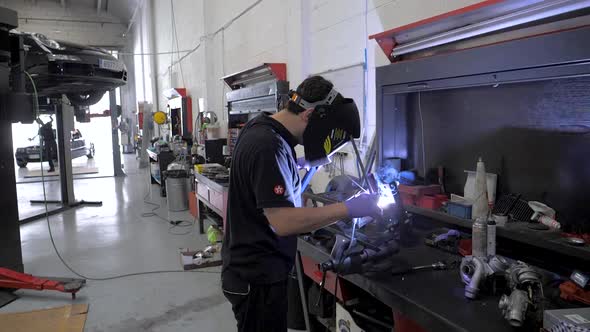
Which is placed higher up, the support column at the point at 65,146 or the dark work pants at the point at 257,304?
the support column at the point at 65,146

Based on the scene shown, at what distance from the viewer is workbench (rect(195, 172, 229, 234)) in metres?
3.91

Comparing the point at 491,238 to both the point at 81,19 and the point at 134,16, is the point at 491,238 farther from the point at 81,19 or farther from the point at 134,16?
the point at 81,19

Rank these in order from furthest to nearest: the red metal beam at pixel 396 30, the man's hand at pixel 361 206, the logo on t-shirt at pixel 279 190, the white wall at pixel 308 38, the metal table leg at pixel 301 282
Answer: the white wall at pixel 308 38 < the metal table leg at pixel 301 282 < the red metal beam at pixel 396 30 < the man's hand at pixel 361 206 < the logo on t-shirt at pixel 279 190

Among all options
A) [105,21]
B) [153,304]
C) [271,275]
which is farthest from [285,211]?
[105,21]

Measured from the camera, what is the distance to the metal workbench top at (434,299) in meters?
1.19

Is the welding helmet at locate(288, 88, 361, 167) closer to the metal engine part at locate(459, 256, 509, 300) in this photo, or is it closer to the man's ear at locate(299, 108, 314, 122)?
the man's ear at locate(299, 108, 314, 122)

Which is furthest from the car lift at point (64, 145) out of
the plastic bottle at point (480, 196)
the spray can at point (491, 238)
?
the spray can at point (491, 238)

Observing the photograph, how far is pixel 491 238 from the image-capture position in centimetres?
157

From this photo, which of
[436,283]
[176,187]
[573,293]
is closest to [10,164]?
[176,187]

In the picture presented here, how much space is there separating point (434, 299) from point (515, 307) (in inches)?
9.6

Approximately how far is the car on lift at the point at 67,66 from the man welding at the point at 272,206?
2.97 meters

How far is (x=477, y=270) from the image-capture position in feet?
4.45

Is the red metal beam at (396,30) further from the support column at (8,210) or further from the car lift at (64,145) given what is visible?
the car lift at (64,145)

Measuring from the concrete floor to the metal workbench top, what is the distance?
5.08 ft
